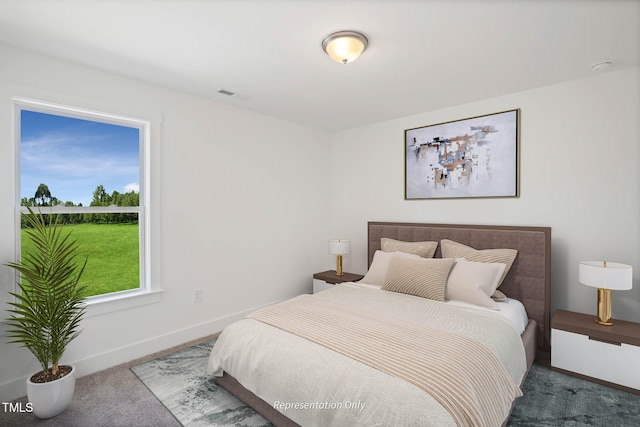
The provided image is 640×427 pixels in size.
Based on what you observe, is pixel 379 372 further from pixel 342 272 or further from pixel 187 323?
pixel 342 272

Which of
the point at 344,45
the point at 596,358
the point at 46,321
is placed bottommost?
the point at 596,358

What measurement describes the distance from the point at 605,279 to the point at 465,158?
1637mm

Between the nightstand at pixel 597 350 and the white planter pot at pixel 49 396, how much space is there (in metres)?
3.60

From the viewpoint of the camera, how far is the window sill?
2572 mm

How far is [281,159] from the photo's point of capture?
160 inches

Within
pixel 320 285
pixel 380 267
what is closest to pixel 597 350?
pixel 380 267

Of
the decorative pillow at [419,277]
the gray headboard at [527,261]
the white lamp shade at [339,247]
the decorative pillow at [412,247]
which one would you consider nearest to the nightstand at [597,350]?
the gray headboard at [527,261]

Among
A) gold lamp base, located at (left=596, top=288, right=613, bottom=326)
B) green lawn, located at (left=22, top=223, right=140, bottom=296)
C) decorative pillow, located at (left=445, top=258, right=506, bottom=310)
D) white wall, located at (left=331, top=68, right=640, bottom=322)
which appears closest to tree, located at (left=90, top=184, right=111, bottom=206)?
green lawn, located at (left=22, top=223, right=140, bottom=296)

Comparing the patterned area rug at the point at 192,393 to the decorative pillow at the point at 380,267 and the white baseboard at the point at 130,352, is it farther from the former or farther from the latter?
the decorative pillow at the point at 380,267

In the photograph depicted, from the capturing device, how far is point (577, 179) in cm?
285

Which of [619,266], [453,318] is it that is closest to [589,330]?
[619,266]

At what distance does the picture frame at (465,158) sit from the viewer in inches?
125

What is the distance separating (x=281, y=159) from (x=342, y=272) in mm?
1708

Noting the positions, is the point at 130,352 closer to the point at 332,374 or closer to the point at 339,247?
the point at 332,374
